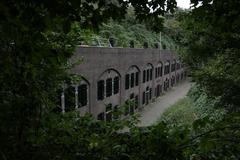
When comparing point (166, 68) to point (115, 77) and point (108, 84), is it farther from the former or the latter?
point (108, 84)

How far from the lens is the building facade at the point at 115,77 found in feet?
57.3

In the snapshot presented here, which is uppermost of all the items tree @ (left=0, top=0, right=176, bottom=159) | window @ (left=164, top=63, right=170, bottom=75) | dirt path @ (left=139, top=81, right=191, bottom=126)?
tree @ (left=0, top=0, right=176, bottom=159)

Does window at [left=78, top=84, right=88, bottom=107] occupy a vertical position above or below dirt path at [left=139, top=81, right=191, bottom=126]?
above

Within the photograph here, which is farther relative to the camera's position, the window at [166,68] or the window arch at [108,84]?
the window at [166,68]

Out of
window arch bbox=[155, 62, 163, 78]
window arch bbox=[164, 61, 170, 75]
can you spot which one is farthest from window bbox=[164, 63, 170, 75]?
window arch bbox=[155, 62, 163, 78]

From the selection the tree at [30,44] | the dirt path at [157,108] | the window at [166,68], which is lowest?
the dirt path at [157,108]

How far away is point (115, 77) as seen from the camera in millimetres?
22859

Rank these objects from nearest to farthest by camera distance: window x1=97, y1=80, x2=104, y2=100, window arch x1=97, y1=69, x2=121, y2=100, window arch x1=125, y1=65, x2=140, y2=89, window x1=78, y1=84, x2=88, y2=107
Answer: window x1=78, y1=84, x2=88, y2=107, window x1=97, y1=80, x2=104, y2=100, window arch x1=97, y1=69, x2=121, y2=100, window arch x1=125, y1=65, x2=140, y2=89

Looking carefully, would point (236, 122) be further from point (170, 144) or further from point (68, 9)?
point (68, 9)

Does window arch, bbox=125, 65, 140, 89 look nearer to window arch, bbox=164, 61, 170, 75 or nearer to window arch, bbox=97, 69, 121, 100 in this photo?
window arch, bbox=97, 69, 121, 100

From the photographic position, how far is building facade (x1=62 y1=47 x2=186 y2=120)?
57.3 feet

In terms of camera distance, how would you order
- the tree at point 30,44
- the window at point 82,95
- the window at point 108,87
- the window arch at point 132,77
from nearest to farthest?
the tree at point 30,44 < the window at point 82,95 < the window at point 108,87 < the window arch at point 132,77

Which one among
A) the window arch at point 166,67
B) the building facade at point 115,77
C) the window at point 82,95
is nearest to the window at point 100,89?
the building facade at point 115,77

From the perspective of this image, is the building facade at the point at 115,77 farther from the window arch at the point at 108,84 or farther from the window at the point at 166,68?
the window at the point at 166,68
